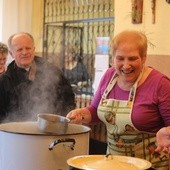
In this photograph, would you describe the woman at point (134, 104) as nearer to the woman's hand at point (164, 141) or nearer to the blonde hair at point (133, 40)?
the blonde hair at point (133, 40)

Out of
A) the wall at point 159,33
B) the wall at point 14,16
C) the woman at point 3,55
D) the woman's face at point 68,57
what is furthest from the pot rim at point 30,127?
the wall at point 14,16

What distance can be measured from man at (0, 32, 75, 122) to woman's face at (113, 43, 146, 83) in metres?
0.70

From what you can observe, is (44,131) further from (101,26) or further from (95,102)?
(101,26)

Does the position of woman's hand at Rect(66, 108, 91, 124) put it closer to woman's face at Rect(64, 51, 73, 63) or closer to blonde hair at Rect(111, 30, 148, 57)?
blonde hair at Rect(111, 30, 148, 57)

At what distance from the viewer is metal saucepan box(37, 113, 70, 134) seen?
1.34m

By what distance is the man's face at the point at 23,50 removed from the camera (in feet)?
6.83

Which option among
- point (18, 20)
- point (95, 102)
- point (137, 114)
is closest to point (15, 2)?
point (18, 20)

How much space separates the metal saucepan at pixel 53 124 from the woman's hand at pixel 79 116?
0.11 m

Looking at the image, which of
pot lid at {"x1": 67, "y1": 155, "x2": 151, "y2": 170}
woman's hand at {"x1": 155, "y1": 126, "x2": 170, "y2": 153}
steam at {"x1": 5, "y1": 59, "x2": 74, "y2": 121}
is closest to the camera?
pot lid at {"x1": 67, "y1": 155, "x2": 151, "y2": 170}

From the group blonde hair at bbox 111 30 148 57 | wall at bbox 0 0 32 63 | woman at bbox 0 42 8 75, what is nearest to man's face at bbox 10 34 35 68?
woman at bbox 0 42 8 75

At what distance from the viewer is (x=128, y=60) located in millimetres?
1415

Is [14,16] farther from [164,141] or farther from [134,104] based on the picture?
[164,141]

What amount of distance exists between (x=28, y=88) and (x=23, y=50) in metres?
0.20

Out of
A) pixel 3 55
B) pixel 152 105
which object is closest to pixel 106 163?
pixel 152 105
